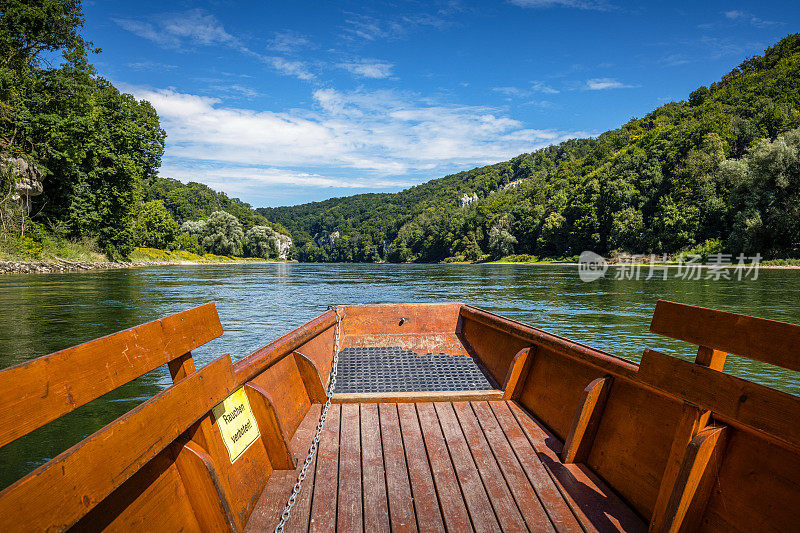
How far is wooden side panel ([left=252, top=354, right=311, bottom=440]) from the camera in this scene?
3.10 meters

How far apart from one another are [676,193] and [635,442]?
67359 millimetres

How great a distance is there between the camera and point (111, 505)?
152 centimetres

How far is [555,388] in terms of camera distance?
11.4 ft

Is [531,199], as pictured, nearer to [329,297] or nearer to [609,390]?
[329,297]

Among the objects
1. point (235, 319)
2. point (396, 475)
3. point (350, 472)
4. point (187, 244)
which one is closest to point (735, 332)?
point (396, 475)

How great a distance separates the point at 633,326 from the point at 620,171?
231 feet

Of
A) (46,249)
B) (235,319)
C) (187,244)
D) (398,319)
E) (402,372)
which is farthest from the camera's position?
(187,244)

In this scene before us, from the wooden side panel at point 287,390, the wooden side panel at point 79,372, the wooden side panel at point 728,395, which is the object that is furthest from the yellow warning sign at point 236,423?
the wooden side panel at point 728,395

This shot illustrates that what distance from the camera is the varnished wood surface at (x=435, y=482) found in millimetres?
2244

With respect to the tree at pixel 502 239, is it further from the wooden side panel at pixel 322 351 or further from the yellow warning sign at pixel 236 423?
the yellow warning sign at pixel 236 423

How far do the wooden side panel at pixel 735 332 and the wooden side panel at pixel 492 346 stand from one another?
2.06 meters

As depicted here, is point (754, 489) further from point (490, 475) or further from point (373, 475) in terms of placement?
point (373, 475)

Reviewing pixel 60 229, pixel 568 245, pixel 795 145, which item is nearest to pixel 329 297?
pixel 60 229

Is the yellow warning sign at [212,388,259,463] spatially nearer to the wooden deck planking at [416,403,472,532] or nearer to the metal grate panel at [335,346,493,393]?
the wooden deck planking at [416,403,472,532]
